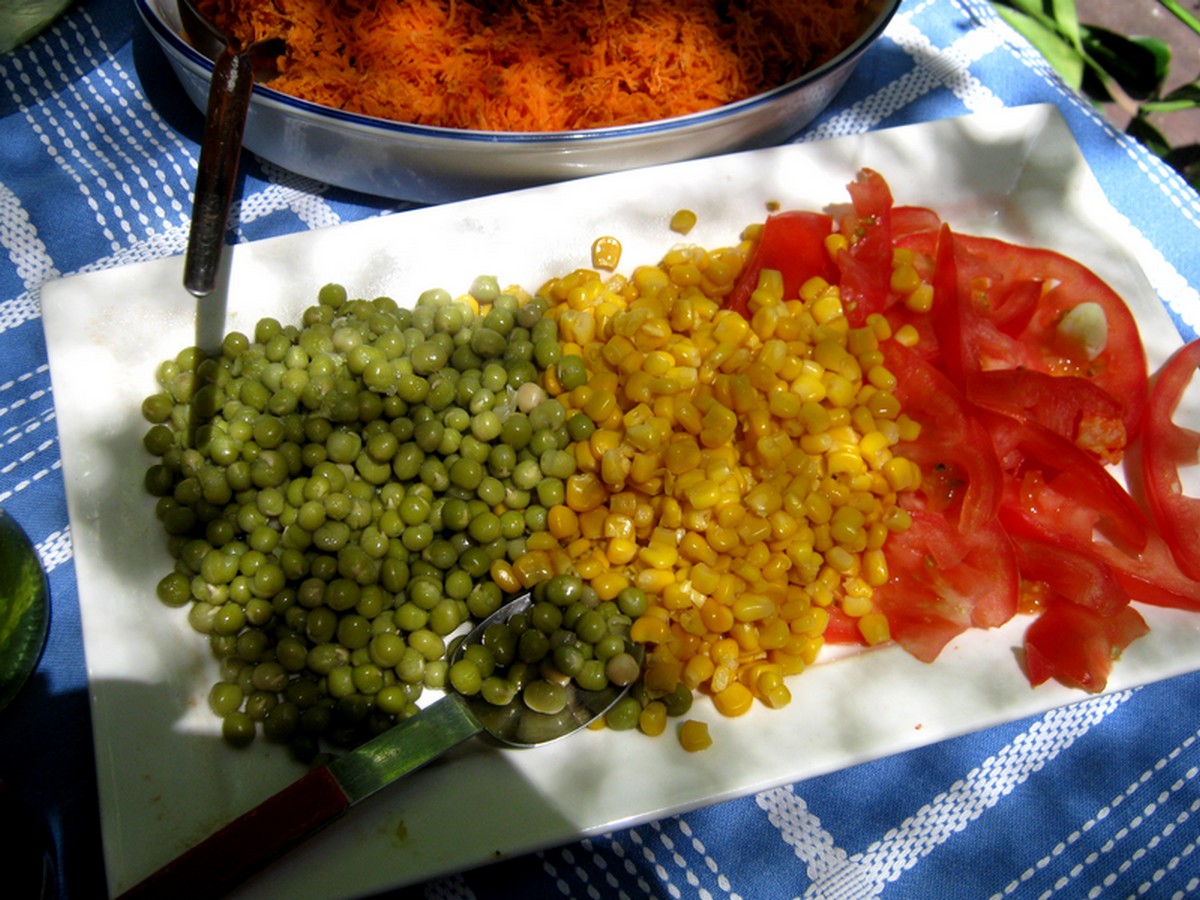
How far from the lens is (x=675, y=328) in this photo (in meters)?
2.20

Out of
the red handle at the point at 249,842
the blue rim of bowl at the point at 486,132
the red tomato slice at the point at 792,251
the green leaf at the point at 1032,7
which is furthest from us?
the green leaf at the point at 1032,7

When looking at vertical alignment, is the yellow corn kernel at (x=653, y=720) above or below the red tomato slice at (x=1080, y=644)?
below

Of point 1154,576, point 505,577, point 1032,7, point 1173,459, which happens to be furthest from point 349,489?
point 1032,7

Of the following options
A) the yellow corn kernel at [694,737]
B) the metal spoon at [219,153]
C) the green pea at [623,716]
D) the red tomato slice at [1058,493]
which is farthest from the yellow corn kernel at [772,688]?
the metal spoon at [219,153]

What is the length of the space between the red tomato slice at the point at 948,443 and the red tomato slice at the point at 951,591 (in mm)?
49

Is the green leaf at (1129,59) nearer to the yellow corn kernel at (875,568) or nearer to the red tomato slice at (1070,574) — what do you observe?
the red tomato slice at (1070,574)

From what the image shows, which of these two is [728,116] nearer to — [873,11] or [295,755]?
[873,11]

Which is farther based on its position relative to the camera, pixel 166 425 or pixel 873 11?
pixel 873 11

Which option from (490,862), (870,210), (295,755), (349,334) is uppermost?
(870,210)

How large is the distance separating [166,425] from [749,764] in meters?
1.51

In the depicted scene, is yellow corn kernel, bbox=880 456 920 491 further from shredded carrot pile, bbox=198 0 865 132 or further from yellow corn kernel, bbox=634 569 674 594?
shredded carrot pile, bbox=198 0 865 132

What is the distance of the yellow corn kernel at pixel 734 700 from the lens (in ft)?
A: 6.04

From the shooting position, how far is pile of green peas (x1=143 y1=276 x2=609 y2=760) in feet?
6.24

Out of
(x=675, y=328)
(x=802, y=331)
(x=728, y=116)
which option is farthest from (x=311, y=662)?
(x=728, y=116)
